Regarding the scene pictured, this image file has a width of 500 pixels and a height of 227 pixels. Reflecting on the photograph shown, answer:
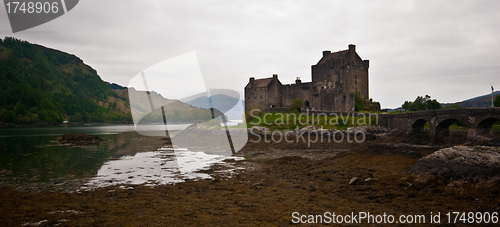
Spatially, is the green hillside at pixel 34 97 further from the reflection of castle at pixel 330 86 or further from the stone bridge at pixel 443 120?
the stone bridge at pixel 443 120

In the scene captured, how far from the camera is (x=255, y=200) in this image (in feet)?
33.9

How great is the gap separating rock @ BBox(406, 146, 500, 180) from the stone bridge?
49.7 feet

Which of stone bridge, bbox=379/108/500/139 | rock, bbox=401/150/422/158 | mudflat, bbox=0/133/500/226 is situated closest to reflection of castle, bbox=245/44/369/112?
stone bridge, bbox=379/108/500/139

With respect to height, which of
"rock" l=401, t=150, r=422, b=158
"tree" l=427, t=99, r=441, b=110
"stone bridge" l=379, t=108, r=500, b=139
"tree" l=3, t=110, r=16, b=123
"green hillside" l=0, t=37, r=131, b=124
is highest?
"green hillside" l=0, t=37, r=131, b=124

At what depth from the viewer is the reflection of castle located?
166ft

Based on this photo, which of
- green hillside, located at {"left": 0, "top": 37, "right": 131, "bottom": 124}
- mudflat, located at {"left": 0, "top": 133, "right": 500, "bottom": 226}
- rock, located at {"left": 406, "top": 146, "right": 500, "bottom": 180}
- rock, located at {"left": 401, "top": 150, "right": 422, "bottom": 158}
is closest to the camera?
mudflat, located at {"left": 0, "top": 133, "right": 500, "bottom": 226}

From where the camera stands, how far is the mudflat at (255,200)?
26.6ft

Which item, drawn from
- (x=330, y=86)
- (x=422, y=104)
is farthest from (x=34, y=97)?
(x=422, y=104)

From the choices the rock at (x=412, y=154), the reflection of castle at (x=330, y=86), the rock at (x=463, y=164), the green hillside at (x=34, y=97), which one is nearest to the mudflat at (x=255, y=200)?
the rock at (x=463, y=164)

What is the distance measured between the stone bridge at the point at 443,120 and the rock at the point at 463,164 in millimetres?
15152

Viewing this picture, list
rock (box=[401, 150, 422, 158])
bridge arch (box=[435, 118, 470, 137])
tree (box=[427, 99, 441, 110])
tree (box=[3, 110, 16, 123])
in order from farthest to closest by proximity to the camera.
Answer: tree (box=[3, 110, 16, 123]) → tree (box=[427, 99, 441, 110]) → bridge arch (box=[435, 118, 470, 137]) → rock (box=[401, 150, 422, 158])

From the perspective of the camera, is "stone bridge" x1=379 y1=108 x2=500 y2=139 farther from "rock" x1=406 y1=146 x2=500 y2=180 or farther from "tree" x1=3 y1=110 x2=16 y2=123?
"tree" x1=3 y1=110 x2=16 y2=123

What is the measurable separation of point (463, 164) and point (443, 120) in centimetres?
1929

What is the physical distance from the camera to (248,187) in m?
12.6
